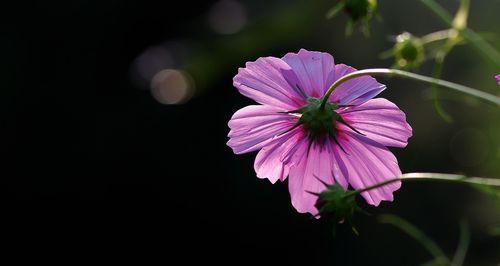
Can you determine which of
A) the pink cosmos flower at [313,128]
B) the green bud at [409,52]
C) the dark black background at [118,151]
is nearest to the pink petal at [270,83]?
the pink cosmos flower at [313,128]

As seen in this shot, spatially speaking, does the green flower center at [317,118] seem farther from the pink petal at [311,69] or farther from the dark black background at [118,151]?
the dark black background at [118,151]

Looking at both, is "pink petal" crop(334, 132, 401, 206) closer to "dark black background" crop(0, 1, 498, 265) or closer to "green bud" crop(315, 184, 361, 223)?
"green bud" crop(315, 184, 361, 223)

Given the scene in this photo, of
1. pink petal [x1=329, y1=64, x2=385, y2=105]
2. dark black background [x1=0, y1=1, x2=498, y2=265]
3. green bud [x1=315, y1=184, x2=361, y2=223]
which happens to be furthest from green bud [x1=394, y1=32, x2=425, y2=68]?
dark black background [x1=0, y1=1, x2=498, y2=265]

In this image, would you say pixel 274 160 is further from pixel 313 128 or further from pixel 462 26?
pixel 462 26

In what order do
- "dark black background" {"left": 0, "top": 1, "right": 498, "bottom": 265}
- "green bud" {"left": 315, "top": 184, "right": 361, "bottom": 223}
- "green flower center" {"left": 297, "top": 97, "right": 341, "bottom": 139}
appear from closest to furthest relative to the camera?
"green bud" {"left": 315, "top": 184, "right": 361, "bottom": 223}
"green flower center" {"left": 297, "top": 97, "right": 341, "bottom": 139}
"dark black background" {"left": 0, "top": 1, "right": 498, "bottom": 265}

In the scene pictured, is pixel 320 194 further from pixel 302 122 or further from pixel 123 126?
pixel 123 126

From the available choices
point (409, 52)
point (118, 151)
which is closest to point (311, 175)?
point (409, 52)

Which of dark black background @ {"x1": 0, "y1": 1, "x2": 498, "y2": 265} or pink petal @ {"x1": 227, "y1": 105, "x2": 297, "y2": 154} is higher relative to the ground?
pink petal @ {"x1": 227, "y1": 105, "x2": 297, "y2": 154}

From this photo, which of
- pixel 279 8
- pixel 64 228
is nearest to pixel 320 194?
pixel 279 8
